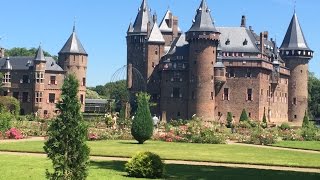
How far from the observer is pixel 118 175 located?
1842cm

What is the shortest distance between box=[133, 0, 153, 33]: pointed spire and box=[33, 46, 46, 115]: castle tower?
16.2 m

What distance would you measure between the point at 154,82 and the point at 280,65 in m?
19.8

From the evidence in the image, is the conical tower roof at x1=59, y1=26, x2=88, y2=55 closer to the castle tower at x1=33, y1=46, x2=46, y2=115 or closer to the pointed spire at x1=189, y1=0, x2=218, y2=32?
the castle tower at x1=33, y1=46, x2=46, y2=115

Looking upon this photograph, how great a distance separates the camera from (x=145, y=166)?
59.6 feet

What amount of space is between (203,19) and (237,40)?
7.49m

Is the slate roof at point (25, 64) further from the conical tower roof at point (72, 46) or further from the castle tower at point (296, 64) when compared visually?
the castle tower at point (296, 64)

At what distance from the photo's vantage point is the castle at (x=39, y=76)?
2997 inches

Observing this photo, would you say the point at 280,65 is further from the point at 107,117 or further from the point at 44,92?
the point at 107,117

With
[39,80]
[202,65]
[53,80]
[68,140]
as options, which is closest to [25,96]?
[39,80]

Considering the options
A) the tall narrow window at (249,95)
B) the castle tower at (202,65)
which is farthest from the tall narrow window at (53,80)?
the tall narrow window at (249,95)

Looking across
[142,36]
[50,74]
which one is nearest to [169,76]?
[142,36]

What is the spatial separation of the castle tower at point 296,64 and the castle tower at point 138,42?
72.0 ft

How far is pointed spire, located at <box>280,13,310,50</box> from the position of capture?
279 feet

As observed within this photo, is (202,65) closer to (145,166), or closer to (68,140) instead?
(145,166)
